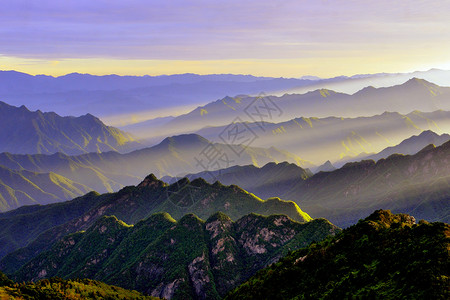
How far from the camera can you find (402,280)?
6481 centimetres

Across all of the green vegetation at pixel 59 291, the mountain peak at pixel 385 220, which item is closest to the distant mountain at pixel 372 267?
the mountain peak at pixel 385 220

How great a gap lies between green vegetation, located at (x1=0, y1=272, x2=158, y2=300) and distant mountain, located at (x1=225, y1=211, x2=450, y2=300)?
41.7 meters

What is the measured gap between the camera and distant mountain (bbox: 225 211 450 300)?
206 ft

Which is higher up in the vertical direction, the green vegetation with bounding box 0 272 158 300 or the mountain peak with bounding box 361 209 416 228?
the mountain peak with bounding box 361 209 416 228

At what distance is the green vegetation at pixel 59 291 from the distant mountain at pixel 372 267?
41.7 m

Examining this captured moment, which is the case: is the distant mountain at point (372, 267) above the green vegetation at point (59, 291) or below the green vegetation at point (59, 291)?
above

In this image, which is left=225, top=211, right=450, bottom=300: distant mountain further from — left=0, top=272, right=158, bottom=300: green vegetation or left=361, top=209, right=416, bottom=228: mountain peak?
left=0, top=272, right=158, bottom=300: green vegetation

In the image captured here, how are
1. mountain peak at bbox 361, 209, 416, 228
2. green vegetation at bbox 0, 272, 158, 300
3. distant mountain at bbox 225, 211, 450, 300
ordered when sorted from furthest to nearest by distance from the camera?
green vegetation at bbox 0, 272, 158, 300
mountain peak at bbox 361, 209, 416, 228
distant mountain at bbox 225, 211, 450, 300

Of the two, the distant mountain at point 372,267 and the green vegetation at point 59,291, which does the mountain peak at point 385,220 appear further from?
the green vegetation at point 59,291

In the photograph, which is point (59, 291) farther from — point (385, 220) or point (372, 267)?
point (385, 220)

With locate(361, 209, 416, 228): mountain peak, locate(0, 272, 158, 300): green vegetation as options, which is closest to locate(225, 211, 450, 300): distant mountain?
locate(361, 209, 416, 228): mountain peak

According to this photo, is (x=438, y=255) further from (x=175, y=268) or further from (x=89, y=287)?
(x=175, y=268)

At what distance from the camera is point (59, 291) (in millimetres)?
104875

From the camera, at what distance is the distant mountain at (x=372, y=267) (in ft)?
206
